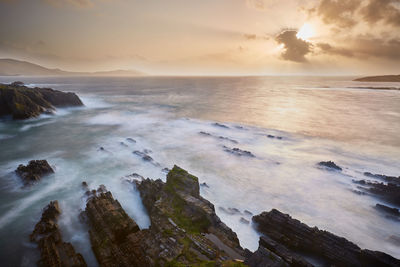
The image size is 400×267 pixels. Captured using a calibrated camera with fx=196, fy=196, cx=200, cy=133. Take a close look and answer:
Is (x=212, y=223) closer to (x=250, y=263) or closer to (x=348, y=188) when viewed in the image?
(x=250, y=263)

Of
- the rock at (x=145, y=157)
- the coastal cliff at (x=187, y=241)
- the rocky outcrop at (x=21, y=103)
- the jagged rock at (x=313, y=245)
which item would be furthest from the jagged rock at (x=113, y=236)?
the rocky outcrop at (x=21, y=103)

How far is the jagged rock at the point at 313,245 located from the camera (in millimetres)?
13031

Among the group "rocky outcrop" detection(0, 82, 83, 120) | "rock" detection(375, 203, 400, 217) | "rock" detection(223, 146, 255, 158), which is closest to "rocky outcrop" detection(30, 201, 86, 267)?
"rock" detection(223, 146, 255, 158)

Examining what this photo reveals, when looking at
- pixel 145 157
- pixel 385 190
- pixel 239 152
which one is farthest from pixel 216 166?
pixel 385 190

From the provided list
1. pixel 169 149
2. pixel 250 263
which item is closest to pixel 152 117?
pixel 169 149

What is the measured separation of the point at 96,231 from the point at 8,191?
14.0 m

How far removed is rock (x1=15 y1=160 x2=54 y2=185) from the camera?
2267 centimetres

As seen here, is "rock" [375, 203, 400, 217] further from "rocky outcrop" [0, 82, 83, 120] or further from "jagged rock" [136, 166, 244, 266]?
"rocky outcrop" [0, 82, 83, 120]

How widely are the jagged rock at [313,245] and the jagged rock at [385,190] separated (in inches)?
476

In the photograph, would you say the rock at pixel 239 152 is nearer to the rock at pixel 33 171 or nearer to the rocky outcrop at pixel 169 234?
the rocky outcrop at pixel 169 234

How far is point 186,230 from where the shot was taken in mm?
12820

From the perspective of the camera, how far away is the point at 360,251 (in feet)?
44.8

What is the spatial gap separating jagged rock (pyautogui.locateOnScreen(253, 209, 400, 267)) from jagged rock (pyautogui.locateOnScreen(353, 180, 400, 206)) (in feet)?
39.6

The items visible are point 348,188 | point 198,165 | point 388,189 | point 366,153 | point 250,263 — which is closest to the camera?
point 250,263
